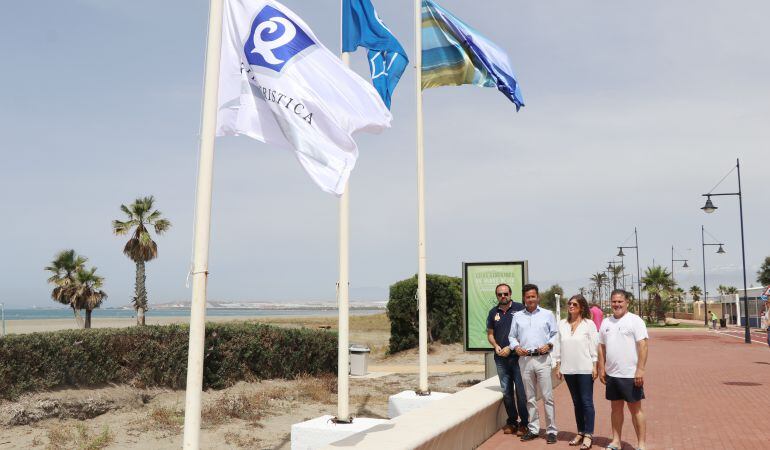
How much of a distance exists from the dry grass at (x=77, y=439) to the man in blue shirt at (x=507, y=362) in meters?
5.46

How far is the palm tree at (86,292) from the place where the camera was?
42969 mm

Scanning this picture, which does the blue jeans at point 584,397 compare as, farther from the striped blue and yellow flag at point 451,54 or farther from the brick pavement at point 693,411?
the striped blue and yellow flag at point 451,54

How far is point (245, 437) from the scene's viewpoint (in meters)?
Answer: 10.5

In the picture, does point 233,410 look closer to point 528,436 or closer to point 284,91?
point 528,436

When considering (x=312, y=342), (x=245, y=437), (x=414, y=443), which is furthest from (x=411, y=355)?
(x=414, y=443)

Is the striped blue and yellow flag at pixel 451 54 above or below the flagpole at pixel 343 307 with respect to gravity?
above

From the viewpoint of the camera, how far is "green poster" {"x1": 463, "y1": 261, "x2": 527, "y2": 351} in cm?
1282

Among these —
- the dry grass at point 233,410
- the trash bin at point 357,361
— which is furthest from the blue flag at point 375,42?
the trash bin at point 357,361

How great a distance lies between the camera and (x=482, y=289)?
42.8 feet

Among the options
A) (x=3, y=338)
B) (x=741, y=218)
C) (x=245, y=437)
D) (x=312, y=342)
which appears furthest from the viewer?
(x=741, y=218)

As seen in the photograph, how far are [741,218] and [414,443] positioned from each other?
34.7 meters

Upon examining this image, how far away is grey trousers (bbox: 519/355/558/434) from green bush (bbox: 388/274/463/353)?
19.0 m

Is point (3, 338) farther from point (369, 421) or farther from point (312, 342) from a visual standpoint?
point (312, 342)

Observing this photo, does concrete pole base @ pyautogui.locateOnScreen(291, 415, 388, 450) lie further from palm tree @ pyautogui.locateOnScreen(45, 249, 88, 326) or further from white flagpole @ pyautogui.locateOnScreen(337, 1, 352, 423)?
palm tree @ pyautogui.locateOnScreen(45, 249, 88, 326)
